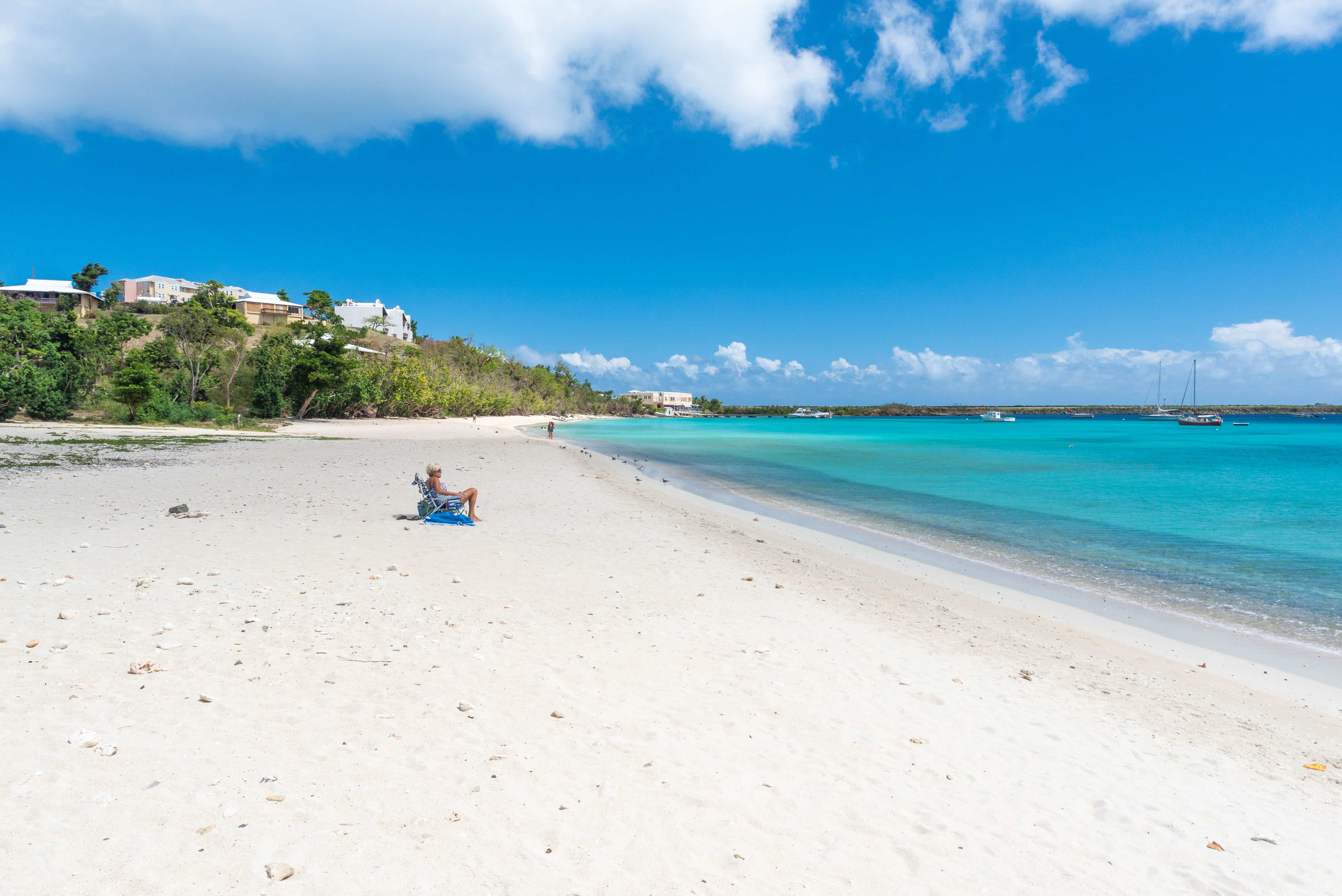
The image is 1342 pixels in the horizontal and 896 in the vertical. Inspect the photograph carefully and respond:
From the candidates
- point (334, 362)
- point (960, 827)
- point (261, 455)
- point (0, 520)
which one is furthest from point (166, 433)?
point (960, 827)

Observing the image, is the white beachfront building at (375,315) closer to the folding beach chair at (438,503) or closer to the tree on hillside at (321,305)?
the tree on hillside at (321,305)

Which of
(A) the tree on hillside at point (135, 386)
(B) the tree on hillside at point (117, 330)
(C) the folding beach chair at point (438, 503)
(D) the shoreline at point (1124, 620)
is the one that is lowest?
(D) the shoreline at point (1124, 620)

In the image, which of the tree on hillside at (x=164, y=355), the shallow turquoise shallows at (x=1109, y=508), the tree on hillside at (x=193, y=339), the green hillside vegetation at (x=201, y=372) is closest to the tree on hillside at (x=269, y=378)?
the green hillside vegetation at (x=201, y=372)

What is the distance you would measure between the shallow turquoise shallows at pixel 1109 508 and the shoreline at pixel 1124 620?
0.52 metres

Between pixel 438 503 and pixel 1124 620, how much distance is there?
37.1ft

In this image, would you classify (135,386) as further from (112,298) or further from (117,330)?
(112,298)

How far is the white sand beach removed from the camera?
3.19 m

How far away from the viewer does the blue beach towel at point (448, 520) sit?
11.6 metres

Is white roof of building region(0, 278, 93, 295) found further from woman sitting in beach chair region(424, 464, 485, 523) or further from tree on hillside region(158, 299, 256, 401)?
woman sitting in beach chair region(424, 464, 485, 523)

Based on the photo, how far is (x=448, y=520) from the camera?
38.4 ft

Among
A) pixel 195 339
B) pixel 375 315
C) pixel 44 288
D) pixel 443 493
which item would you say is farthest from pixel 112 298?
pixel 443 493

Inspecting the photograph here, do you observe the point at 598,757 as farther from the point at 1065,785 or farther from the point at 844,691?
the point at 1065,785

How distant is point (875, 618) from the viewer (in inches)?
318

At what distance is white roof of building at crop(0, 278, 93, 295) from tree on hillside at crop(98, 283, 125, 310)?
1581 millimetres
